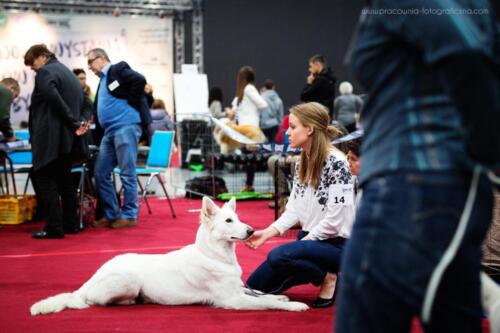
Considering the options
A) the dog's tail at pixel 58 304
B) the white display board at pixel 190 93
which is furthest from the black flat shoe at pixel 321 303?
the white display board at pixel 190 93

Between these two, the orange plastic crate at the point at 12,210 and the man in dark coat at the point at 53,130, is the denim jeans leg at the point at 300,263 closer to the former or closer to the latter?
the man in dark coat at the point at 53,130

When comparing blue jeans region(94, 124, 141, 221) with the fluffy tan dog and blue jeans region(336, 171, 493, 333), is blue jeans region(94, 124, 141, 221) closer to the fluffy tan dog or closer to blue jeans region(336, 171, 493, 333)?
the fluffy tan dog

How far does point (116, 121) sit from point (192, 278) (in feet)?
11.9

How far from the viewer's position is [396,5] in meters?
1.36

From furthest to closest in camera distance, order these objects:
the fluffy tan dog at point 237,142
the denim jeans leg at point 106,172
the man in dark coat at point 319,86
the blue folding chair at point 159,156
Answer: the fluffy tan dog at point 237,142 < the man in dark coat at point 319,86 < the blue folding chair at point 159,156 < the denim jeans leg at point 106,172

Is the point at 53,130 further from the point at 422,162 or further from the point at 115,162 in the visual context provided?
the point at 422,162

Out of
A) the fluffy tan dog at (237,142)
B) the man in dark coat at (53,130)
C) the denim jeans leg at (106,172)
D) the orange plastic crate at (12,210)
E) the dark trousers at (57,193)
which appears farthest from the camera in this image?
the fluffy tan dog at (237,142)

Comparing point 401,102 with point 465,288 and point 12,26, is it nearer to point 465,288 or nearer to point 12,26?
point 465,288

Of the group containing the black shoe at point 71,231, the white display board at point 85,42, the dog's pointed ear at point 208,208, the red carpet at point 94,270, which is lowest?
the black shoe at point 71,231

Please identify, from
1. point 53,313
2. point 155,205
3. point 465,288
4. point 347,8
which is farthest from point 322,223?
point 347,8

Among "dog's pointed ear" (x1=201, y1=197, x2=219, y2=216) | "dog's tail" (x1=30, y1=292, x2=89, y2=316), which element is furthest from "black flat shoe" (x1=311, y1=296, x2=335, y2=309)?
"dog's tail" (x1=30, y1=292, x2=89, y2=316)

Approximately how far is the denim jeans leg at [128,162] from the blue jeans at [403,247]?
5911 mm

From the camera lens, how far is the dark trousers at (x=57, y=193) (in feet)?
21.7

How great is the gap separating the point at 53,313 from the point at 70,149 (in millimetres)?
3099
